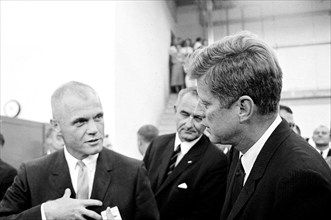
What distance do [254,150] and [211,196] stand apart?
1.00m

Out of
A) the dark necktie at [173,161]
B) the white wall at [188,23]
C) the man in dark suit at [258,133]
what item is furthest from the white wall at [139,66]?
the man in dark suit at [258,133]

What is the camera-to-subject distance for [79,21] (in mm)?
6801

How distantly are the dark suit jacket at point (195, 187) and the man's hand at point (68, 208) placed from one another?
0.82m

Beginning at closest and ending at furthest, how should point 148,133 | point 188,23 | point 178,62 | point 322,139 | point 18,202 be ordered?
point 18,202, point 148,133, point 322,139, point 178,62, point 188,23

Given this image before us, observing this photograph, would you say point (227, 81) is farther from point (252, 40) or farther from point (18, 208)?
point (18, 208)

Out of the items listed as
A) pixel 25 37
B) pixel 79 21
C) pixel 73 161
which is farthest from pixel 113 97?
pixel 73 161

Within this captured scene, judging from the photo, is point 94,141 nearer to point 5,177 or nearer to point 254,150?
point 254,150

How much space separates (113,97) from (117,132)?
633mm

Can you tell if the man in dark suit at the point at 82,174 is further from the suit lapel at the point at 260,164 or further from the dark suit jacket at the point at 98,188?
the suit lapel at the point at 260,164

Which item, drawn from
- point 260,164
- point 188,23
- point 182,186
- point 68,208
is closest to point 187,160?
point 182,186

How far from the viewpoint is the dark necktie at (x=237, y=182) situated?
4.84ft

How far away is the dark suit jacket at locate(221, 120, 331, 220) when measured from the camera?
1.10 meters

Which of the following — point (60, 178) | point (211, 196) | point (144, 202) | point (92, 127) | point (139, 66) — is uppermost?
point (139, 66)

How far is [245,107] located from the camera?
131cm
